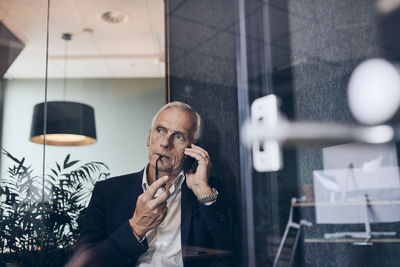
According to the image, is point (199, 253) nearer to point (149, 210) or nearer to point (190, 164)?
point (149, 210)

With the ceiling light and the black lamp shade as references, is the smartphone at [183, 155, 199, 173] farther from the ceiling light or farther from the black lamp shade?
the ceiling light

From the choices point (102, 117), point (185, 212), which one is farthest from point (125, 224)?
point (102, 117)

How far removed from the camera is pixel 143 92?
1794 millimetres

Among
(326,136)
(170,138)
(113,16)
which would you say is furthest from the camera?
(113,16)

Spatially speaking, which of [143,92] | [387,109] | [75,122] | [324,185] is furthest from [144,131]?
[387,109]

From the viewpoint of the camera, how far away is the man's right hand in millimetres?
1633

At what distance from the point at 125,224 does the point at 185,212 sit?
0.30 meters

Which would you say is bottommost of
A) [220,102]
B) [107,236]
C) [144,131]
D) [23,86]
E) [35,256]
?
[35,256]

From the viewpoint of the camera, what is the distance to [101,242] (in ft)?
5.41

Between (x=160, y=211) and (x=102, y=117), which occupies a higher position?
(x=102, y=117)

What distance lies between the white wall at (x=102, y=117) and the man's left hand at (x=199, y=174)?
9.5 inches

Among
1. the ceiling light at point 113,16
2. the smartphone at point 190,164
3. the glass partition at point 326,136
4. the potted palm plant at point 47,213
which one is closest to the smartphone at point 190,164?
the smartphone at point 190,164

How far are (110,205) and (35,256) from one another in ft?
1.54

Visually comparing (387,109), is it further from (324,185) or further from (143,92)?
(143,92)
